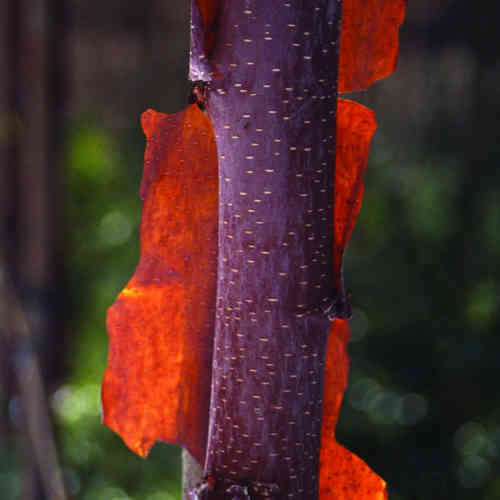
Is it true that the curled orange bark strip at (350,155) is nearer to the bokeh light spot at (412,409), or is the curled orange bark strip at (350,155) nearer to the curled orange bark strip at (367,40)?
the curled orange bark strip at (367,40)

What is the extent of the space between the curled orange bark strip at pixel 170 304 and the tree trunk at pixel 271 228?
92 mm

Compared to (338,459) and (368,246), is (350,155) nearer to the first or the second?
(338,459)

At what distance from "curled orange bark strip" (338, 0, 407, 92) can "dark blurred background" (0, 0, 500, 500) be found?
1909 millimetres

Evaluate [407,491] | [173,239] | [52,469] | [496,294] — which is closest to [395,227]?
[496,294]

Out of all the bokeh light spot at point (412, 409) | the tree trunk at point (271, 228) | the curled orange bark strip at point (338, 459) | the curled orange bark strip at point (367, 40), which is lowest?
the bokeh light spot at point (412, 409)

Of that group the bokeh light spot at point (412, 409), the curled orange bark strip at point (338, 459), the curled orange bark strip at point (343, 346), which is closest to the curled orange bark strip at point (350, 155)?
the curled orange bark strip at point (343, 346)

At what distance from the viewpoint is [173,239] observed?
2.26ft

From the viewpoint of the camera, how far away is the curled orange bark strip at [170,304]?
676 mm

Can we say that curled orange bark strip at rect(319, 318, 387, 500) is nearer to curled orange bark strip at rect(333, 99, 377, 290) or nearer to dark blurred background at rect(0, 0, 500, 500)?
curled orange bark strip at rect(333, 99, 377, 290)

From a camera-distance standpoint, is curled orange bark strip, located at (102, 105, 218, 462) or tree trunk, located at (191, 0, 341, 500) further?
curled orange bark strip, located at (102, 105, 218, 462)

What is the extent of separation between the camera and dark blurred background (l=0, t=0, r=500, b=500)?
2.56 m

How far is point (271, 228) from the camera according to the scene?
1.85 feet

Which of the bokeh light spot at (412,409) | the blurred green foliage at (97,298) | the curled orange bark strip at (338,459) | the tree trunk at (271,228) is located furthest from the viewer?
the blurred green foliage at (97,298)

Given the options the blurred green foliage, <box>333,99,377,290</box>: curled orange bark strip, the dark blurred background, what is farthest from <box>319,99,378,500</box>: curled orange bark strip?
the blurred green foliage
